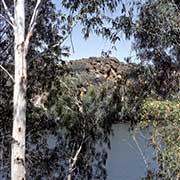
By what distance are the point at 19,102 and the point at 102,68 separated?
3.38m

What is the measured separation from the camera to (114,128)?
24.6 ft

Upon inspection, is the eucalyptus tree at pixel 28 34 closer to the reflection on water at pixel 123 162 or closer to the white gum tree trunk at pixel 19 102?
the white gum tree trunk at pixel 19 102

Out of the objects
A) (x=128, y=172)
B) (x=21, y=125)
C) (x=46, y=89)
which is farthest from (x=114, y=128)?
(x=128, y=172)

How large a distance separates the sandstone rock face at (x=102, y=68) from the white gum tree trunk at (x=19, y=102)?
218 centimetres

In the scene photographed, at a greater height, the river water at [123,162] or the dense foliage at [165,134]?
the dense foliage at [165,134]

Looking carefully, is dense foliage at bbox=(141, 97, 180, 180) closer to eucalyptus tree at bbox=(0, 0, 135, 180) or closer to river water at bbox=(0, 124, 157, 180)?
eucalyptus tree at bbox=(0, 0, 135, 180)

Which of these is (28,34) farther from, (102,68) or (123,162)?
(123,162)

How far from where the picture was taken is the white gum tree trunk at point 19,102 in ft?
14.4

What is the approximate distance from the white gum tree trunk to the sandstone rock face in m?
2.18

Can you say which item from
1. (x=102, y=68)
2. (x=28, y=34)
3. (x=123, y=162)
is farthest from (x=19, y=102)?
(x=123, y=162)

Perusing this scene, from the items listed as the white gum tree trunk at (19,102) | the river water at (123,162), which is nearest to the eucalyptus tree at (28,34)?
the white gum tree trunk at (19,102)

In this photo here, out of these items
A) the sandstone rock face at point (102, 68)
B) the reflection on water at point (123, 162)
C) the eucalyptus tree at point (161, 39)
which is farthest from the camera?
the reflection on water at point (123, 162)

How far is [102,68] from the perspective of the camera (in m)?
7.74

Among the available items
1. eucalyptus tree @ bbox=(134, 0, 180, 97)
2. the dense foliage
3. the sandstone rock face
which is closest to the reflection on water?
the sandstone rock face
